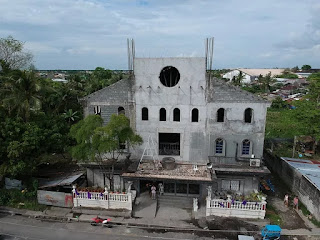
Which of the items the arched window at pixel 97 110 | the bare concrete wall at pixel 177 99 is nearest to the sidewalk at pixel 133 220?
the bare concrete wall at pixel 177 99

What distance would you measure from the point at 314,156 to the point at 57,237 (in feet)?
105

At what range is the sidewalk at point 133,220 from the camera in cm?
1891

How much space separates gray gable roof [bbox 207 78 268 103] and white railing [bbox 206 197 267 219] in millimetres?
8379

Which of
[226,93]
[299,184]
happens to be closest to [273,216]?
[299,184]

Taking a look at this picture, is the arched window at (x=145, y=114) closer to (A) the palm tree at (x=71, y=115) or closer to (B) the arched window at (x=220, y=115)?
(B) the arched window at (x=220, y=115)

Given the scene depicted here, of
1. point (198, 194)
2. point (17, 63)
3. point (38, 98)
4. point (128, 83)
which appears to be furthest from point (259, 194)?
point (17, 63)

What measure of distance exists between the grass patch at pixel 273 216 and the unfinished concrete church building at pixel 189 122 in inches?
81.4

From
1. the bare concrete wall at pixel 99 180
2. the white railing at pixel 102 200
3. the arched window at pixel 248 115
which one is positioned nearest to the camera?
the white railing at pixel 102 200

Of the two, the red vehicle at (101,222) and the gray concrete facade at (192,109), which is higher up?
the gray concrete facade at (192,109)

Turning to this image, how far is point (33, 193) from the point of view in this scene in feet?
73.6

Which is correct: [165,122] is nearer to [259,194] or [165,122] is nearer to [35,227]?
[259,194]

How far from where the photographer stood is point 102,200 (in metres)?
21.5

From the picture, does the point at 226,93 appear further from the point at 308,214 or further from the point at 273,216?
the point at 308,214

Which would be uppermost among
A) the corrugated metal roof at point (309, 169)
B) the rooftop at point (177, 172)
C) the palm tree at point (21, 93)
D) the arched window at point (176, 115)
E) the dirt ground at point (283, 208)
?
the palm tree at point (21, 93)
